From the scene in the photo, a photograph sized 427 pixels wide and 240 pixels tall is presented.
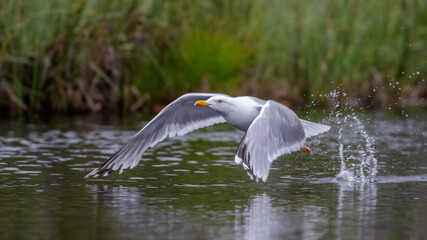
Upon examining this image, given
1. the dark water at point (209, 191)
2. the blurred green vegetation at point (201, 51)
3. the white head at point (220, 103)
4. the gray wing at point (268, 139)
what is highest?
the blurred green vegetation at point (201, 51)

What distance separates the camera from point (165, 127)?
10.3 m

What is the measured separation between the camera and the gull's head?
9453mm

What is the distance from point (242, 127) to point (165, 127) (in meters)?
1.11

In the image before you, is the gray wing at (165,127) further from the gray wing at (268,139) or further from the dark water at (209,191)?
the gray wing at (268,139)

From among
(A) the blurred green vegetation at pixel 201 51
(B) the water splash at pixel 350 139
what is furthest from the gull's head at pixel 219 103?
(A) the blurred green vegetation at pixel 201 51

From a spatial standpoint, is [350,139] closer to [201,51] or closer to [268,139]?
[201,51]

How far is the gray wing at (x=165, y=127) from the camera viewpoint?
982 centimetres

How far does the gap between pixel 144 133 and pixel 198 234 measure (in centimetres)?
376

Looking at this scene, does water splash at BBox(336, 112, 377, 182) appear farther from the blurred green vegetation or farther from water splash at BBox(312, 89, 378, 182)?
the blurred green vegetation

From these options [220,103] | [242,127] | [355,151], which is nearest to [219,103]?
[220,103]

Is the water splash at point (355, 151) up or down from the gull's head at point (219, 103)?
down

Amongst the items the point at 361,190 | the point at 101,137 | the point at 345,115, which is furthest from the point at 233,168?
the point at 345,115

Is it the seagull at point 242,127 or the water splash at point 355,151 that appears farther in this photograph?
the water splash at point 355,151

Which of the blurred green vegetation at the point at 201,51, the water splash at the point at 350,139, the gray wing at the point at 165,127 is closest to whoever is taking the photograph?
the gray wing at the point at 165,127
